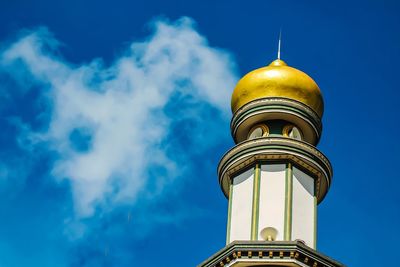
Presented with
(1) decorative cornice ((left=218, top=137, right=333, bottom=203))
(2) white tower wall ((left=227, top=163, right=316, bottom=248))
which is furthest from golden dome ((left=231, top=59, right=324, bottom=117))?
A: (2) white tower wall ((left=227, top=163, right=316, bottom=248))

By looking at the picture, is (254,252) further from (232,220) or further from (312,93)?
(312,93)

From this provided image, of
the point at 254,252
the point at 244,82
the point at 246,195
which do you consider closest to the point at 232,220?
the point at 246,195

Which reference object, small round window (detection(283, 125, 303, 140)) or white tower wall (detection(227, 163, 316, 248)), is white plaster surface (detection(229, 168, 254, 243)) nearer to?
white tower wall (detection(227, 163, 316, 248))

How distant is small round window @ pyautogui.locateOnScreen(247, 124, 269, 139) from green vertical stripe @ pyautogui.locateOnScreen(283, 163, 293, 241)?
1.64 metres

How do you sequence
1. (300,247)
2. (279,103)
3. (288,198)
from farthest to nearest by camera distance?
(279,103) → (288,198) → (300,247)

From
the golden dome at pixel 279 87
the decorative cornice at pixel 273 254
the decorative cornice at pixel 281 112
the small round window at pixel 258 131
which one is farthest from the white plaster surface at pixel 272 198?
the golden dome at pixel 279 87

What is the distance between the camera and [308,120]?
26.7 metres

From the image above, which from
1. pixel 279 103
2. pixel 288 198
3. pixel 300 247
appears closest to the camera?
pixel 300 247

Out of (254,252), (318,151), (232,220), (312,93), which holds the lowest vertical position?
(254,252)

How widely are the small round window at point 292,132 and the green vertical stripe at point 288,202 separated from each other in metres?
1.49

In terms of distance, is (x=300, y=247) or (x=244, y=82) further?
(x=244, y=82)

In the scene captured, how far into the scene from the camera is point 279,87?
26906 mm

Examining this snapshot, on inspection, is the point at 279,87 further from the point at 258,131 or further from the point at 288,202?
the point at 288,202

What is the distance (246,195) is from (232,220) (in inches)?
26.5
